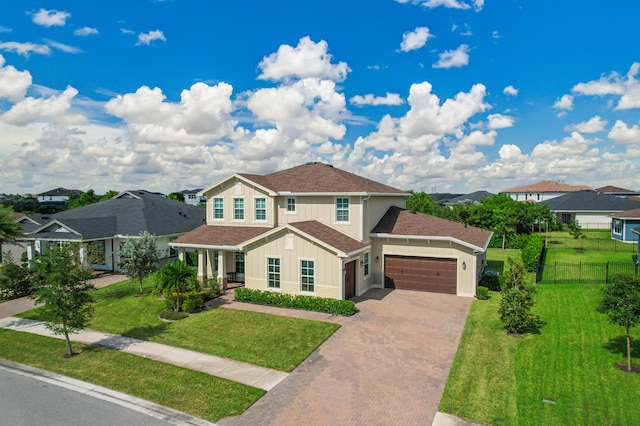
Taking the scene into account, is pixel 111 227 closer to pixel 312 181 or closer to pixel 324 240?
pixel 312 181

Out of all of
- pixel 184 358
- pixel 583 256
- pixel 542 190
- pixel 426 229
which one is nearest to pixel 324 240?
pixel 426 229

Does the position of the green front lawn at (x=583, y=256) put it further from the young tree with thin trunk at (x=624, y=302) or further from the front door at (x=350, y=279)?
the young tree with thin trunk at (x=624, y=302)

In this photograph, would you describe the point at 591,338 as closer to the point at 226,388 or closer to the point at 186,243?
the point at 226,388

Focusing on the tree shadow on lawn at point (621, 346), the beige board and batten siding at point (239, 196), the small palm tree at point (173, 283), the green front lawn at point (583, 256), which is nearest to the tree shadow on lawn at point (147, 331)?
the small palm tree at point (173, 283)

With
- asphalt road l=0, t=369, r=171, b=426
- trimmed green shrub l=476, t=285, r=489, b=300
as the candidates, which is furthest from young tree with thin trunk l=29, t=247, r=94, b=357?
trimmed green shrub l=476, t=285, r=489, b=300

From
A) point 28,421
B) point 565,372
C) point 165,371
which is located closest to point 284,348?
point 165,371

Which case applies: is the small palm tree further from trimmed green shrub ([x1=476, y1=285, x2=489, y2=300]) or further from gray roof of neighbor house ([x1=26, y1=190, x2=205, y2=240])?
trimmed green shrub ([x1=476, y1=285, x2=489, y2=300])
